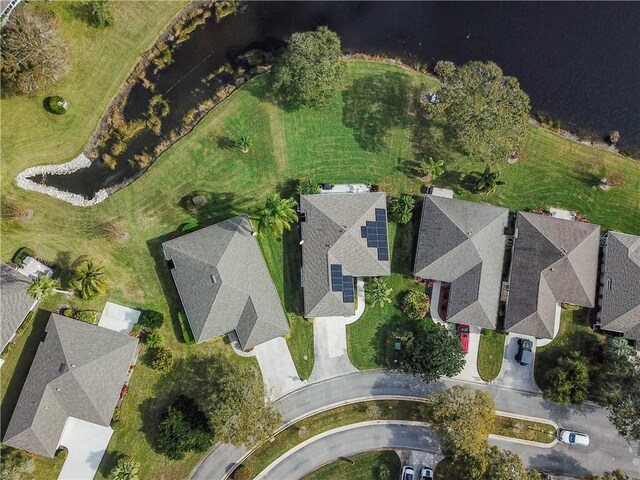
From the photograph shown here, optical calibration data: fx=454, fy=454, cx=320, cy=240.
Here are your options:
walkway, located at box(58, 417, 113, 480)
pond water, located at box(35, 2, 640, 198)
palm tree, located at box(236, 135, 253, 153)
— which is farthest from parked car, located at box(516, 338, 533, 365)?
walkway, located at box(58, 417, 113, 480)

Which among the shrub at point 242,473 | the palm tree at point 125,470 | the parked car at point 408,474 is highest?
the parked car at point 408,474

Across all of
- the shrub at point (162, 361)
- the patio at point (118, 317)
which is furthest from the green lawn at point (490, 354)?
the patio at point (118, 317)

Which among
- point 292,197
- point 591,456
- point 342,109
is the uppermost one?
point 342,109

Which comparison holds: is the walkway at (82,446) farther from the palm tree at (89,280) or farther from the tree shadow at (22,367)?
the palm tree at (89,280)

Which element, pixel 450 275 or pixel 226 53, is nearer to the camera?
pixel 450 275

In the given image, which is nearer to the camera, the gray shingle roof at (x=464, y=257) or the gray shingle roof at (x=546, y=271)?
the gray shingle roof at (x=464, y=257)

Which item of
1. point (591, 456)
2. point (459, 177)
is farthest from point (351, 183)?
point (591, 456)

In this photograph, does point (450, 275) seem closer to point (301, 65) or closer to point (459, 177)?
point (459, 177)

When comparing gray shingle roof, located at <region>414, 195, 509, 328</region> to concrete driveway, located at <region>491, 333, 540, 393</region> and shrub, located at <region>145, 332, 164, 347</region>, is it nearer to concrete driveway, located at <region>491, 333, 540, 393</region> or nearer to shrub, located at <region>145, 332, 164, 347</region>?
concrete driveway, located at <region>491, 333, 540, 393</region>

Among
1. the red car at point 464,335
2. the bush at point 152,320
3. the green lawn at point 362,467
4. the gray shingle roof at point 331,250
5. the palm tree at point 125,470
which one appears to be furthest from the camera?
the red car at point 464,335
